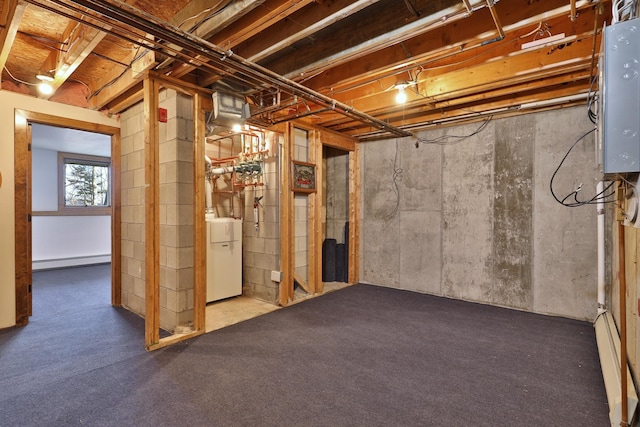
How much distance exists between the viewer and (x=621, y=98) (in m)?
1.29

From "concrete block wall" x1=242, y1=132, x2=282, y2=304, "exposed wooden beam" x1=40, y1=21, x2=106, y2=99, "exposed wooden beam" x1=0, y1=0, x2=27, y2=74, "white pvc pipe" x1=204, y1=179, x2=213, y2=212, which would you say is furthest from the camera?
"white pvc pipe" x1=204, y1=179, x2=213, y2=212

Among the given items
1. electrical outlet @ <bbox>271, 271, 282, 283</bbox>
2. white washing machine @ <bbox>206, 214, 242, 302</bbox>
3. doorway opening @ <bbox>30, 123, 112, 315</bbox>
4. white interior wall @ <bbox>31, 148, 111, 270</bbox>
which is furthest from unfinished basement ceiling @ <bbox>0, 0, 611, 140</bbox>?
white interior wall @ <bbox>31, 148, 111, 270</bbox>

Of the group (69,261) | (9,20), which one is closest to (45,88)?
(9,20)

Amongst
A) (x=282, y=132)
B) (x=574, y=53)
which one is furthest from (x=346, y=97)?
(x=574, y=53)

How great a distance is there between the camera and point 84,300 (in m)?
4.00

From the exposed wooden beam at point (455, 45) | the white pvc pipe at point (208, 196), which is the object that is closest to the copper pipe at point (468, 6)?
the exposed wooden beam at point (455, 45)

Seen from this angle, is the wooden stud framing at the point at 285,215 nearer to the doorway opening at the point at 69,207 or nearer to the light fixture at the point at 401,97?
the light fixture at the point at 401,97

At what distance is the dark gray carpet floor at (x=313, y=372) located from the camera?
1.78m

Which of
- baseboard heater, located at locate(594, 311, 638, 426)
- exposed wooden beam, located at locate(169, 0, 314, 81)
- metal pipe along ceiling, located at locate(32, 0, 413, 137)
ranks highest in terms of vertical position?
exposed wooden beam, located at locate(169, 0, 314, 81)

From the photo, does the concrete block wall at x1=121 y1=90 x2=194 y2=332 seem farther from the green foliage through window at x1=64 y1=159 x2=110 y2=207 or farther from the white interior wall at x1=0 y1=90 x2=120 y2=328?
the green foliage through window at x1=64 y1=159 x2=110 y2=207

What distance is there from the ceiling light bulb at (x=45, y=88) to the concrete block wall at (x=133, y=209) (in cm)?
66

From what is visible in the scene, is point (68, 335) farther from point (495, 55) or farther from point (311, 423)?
point (495, 55)

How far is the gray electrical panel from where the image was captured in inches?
49.5

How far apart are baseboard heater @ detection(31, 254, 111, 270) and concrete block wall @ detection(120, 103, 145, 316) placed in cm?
345
